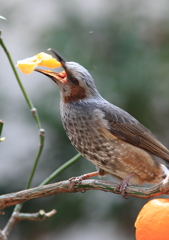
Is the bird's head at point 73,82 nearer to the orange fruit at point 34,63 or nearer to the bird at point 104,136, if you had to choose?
the bird at point 104,136

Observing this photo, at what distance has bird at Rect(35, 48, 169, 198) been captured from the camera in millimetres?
1844

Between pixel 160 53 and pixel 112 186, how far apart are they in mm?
2107

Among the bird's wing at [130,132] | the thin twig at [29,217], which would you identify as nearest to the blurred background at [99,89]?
the bird's wing at [130,132]

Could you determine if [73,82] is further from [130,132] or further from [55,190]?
[55,190]

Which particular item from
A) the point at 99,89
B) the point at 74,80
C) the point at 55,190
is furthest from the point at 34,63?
the point at 99,89

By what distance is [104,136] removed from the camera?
6.19 ft

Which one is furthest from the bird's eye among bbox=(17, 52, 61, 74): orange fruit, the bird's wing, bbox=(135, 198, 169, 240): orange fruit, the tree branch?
bbox=(135, 198, 169, 240): orange fruit

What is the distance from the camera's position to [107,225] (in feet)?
9.58

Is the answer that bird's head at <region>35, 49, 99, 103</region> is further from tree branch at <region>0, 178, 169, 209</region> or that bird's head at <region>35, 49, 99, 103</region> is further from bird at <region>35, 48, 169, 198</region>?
tree branch at <region>0, 178, 169, 209</region>

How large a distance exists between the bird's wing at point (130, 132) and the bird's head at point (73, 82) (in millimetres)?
143

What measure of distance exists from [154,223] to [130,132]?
931 mm

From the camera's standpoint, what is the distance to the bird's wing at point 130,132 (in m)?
1.99

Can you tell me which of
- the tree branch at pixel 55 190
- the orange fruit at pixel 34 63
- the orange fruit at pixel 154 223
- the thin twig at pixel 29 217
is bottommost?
the thin twig at pixel 29 217

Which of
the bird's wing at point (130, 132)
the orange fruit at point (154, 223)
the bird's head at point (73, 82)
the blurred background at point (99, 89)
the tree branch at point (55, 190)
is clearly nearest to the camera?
the orange fruit at point (154, 223)
